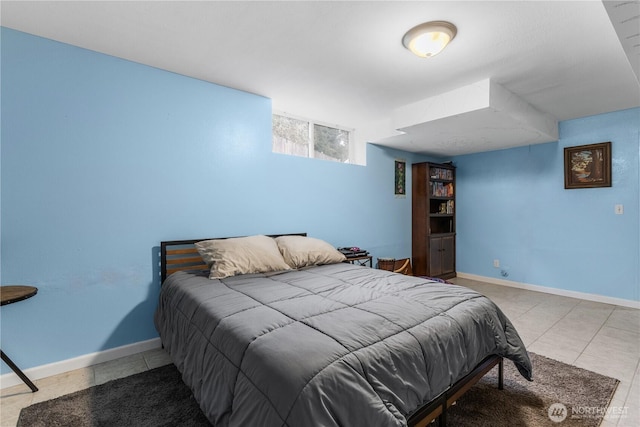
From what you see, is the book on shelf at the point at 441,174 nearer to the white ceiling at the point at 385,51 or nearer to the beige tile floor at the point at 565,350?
the white ceiling at the point at 385,51

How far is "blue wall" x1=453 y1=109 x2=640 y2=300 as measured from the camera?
145 inches

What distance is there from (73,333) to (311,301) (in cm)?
198

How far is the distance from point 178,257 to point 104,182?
34.6 inches

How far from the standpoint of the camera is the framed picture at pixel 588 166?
3777mm

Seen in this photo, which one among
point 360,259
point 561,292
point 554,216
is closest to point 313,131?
point 360,259

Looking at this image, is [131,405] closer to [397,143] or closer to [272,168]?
[272,168]

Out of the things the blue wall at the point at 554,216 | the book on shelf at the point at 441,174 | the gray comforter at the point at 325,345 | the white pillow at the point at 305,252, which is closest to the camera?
the gray comforter at the point at 325,345

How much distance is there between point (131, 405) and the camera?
181cm

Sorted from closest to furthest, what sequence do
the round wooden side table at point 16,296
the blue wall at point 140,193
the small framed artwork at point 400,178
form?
1. the round wooden side table at point 16,296
2. the blue wall at point 140,193
3. the small framed artwork at point 400,178

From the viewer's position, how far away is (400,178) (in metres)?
4.93

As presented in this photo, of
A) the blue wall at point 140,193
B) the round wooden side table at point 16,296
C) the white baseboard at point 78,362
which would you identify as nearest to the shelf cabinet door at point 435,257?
the blue wall at point 140,193

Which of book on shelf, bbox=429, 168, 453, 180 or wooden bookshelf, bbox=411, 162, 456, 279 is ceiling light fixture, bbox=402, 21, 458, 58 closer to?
wooden bookshelf, bbox=411, 162, 456, 279

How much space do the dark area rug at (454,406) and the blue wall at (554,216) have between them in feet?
8.14

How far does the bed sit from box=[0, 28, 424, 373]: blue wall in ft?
2.06
